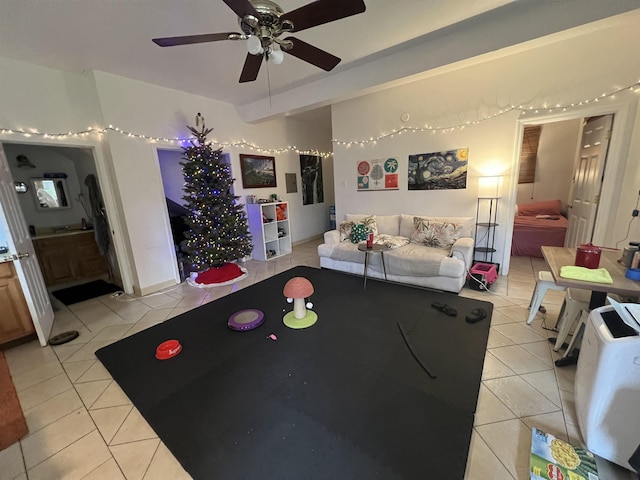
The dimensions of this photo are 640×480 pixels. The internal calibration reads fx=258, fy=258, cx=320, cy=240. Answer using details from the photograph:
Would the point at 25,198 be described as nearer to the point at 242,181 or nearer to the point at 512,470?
the point at 242,181

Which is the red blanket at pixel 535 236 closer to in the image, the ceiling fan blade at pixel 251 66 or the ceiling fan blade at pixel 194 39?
the ceiling fan blade at pixel 251 66

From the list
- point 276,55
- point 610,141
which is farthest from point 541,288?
point 276,55

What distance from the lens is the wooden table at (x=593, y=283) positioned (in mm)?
1542

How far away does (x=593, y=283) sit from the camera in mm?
1594

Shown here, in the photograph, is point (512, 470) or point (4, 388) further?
point (4, 388)

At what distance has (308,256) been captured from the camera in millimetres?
5195

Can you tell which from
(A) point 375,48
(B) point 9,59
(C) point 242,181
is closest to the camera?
(B) point 9,59

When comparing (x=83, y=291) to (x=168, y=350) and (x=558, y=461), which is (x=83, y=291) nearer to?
(x=168, y=350)

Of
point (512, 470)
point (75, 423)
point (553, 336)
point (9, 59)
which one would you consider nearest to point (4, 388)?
point (75, 423)

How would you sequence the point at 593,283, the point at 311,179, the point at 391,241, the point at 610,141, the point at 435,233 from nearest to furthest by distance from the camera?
the point at 593,283 < the point at 610,141 < the point at 435,233 < the point at 391,241 < the point at 311,179

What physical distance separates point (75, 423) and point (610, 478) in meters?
2.99

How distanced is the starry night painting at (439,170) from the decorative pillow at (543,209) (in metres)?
3.06

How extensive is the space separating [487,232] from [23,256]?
5.39 m

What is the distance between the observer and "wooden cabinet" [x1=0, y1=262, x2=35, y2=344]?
2.39m
